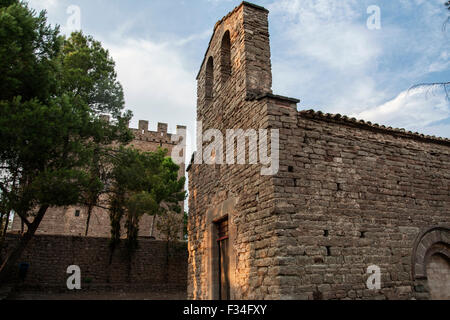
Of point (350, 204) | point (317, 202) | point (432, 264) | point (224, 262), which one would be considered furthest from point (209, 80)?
point (432, 264)

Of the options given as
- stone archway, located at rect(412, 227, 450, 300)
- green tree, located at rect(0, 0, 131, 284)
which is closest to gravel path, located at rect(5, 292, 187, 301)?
green tree, located at rect(0, 0, 131, 284)

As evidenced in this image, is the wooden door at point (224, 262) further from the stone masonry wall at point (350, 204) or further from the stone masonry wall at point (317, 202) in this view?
the stone masonry wall at point (350, 204)

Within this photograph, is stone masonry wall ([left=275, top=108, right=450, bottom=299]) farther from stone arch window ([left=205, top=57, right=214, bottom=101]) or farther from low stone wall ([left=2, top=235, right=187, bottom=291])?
low stone wall ([left=2, top=235, right=187, bottom=291])

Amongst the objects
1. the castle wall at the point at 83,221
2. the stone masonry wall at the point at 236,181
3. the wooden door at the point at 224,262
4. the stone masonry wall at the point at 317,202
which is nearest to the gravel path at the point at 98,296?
the stone masonry wall at the point at 236,181

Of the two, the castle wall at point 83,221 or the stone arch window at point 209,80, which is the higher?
the stone arch window at point 209,80

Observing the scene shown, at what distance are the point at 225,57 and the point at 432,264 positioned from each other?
6163mm

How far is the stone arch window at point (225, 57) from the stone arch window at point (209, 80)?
883mm

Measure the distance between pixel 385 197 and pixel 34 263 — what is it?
13.1m

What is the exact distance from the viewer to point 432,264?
599cm

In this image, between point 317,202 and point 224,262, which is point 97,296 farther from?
point 317,202

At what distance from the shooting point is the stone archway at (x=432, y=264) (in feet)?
18.4

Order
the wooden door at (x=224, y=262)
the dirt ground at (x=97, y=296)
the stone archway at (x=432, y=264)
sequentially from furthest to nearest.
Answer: the dirt ground at (x=97, y=296) → the wooden door at (x=224, y=262) → the stone archway at (x=432, y=264)

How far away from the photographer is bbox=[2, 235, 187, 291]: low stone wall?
12836mm

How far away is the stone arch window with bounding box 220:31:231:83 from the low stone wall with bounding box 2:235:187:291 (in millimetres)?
10243
